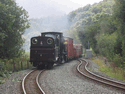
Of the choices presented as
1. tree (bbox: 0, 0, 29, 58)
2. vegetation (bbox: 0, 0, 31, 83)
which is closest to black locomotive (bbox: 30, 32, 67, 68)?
vegetation (bbox: 0, 0, 31, 83)

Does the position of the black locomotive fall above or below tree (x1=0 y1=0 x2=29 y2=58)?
below

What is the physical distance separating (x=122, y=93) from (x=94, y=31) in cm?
2840

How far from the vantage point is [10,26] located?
1186cm

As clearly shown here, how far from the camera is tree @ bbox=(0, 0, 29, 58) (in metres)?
10.9

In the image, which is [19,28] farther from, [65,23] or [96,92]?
[65,23]

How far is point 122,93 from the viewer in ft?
21.2

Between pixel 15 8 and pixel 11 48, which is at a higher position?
pixel 15 8

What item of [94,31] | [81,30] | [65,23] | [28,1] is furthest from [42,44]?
[28,1]

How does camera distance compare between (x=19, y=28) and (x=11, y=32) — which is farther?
(x=19, y=28)

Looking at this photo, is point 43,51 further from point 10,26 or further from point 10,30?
point 10,26

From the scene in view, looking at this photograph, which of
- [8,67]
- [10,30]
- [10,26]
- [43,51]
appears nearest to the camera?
[10,26]

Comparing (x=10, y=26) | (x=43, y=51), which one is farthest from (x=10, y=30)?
(x=43, y=51)

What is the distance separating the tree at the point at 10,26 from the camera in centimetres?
1095

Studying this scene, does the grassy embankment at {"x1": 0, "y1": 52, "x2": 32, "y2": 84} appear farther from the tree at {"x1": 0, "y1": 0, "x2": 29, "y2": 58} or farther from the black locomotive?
the black locomotive
